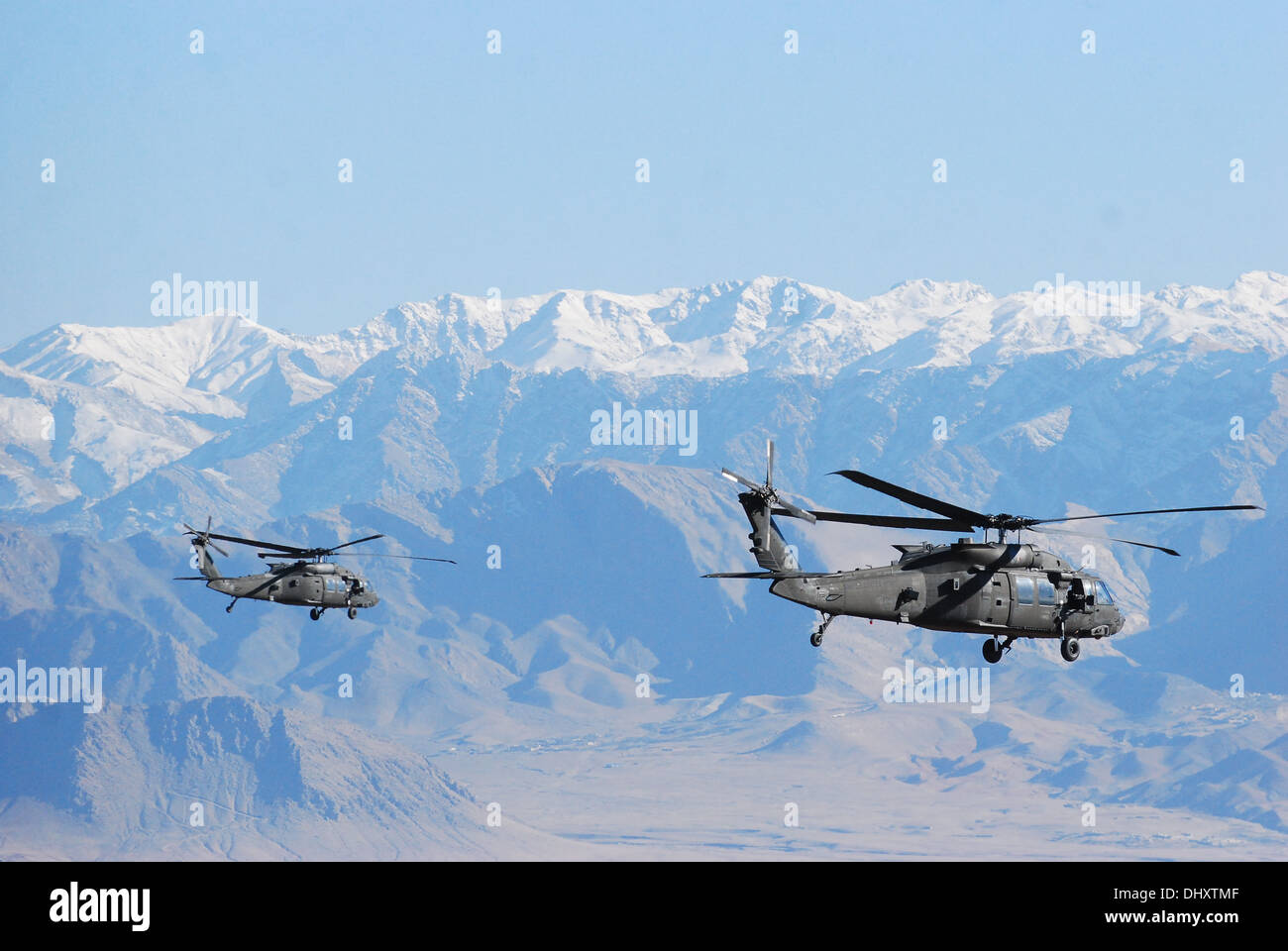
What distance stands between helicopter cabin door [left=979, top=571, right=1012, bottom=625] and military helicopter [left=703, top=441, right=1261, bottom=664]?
41mm

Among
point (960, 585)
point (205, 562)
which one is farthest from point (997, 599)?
point (205, 562)

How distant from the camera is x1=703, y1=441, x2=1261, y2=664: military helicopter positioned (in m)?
83.9

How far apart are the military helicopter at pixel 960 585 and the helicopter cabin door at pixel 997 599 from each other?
4 cm

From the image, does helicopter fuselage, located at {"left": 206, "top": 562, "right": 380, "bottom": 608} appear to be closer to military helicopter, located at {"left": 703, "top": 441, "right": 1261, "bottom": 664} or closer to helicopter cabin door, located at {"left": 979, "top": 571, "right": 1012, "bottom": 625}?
military helicopter, located at {"left": 703, "top": 441, "right": 1261, "bottom": 664}

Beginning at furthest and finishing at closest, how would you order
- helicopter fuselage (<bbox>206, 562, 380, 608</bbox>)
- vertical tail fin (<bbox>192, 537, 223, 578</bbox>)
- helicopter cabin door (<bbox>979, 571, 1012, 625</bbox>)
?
vertical tail fin (<bbox>192, 537, 223, 578</bbox>)
helicopter fuselage (<bbox>206, 562, 380, 608</bbox>)
helicopter cabin door (<bbox>979, 571, 1012, 625</bbox>)

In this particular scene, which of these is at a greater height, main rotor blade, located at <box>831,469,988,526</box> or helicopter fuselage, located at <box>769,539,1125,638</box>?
main rotor blade, located at <box>831,469,988,526</box>

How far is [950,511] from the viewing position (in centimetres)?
7750

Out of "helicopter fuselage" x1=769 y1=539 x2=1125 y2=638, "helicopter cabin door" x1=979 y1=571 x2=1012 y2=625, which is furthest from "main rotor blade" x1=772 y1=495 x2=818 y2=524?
"helicopter cabin door" x1=979 y1=571 x2=1012 y2=625

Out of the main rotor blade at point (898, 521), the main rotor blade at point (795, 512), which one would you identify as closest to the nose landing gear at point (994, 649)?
the main rotor blade at point (898, 521)

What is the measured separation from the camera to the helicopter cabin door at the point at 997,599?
286ft
